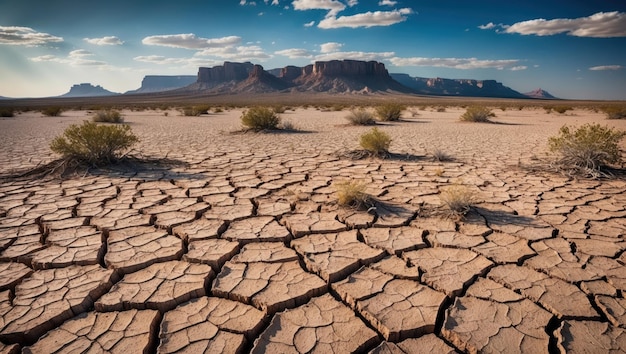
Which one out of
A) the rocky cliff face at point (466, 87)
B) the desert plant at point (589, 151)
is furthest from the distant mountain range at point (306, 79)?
the desert plant at point (589, 151)

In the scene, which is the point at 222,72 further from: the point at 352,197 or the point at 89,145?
the point at 352,197

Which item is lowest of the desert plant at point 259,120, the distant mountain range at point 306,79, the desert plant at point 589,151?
the desert plant at point 589,151

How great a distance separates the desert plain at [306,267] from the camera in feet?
5.17

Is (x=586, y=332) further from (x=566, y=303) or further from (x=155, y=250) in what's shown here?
(x=155, y=250)

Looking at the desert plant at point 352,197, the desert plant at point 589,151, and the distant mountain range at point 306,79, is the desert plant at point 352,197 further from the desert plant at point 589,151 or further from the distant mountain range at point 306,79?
the distant mountain range at point 306,79

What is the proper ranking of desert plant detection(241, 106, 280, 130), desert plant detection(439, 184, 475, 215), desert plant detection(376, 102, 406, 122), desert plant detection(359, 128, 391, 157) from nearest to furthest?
desert plant detection(439, 184, 475, 215) → desert plant detection(359, 128, 391, 157) → desert plant detection(241, 106, 280, 130) → desert plant detection(376, 102, 406, 122)

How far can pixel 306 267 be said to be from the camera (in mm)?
2166

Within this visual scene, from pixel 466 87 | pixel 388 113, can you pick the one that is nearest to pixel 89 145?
pixel 388 113

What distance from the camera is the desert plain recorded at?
158cm

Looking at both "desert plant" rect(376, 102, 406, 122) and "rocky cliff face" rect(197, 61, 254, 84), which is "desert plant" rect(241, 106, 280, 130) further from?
"rocky cliff face" rect(197, 61, 254, 84)

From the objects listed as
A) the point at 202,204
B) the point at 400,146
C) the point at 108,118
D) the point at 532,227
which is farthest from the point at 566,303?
the point at 108,118

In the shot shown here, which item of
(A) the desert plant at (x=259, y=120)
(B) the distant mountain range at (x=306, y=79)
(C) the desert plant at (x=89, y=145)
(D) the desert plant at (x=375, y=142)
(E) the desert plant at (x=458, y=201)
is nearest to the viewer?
(E) the desert plant at (x=458, y=201)

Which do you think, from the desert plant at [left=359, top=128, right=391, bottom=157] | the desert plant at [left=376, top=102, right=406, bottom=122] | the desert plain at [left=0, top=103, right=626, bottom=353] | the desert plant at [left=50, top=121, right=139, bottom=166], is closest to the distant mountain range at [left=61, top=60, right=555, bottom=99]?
the desert plant at [left=376, top=102, right=406, bottom=122]

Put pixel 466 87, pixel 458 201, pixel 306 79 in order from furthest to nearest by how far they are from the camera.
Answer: pixel 466 87
pixel 306 79
pixel 458 201
